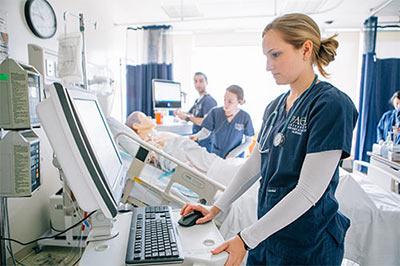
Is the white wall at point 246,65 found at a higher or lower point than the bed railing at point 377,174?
higher

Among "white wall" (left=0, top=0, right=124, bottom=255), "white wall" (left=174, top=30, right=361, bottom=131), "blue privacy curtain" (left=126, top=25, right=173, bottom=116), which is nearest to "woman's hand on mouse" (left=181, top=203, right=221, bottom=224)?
"white wall" (left=0, top=0, right=124, bottom=255)

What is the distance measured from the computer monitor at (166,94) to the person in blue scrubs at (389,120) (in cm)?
270

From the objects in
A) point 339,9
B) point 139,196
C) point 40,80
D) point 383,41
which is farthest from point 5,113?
point 383,41

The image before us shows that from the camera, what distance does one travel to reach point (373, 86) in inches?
163

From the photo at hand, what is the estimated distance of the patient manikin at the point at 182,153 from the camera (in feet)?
6.86

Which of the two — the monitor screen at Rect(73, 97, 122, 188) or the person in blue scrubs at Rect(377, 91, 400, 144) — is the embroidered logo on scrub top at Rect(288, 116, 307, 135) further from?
the person in blue scrubs at Rect(377, 91, 400, 144)

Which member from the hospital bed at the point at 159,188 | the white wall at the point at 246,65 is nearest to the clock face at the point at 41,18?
the hospital bed at the point at 159,188

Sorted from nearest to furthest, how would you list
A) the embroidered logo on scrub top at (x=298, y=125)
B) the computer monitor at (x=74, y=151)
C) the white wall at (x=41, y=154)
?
the computer monitor at (x=74, y=151) → the embroidered logo on scrub top at (x=298, y=125) → the white wall at (x=41, y=154)

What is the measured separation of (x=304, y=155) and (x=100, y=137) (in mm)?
597

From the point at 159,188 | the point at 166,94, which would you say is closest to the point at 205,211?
the point at 159,188

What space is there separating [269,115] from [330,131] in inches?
12.5

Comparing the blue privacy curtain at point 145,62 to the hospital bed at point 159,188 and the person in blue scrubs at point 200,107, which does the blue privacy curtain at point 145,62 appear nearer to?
the person in blue scrubs at point 200,107

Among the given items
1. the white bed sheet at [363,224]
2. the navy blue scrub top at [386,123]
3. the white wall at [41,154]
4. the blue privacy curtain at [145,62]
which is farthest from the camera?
the blue privacy curtain at [145,62]

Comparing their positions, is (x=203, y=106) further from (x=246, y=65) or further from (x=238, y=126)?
(x=246, y=65)
